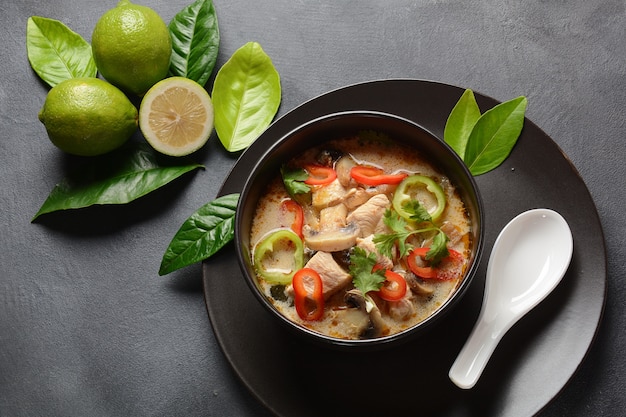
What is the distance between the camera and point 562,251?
97.5 inches

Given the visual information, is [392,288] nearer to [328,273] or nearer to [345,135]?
[328,273]

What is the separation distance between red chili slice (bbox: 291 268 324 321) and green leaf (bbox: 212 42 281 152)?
0.73 metres

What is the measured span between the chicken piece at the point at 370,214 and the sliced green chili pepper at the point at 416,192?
59 millimetres

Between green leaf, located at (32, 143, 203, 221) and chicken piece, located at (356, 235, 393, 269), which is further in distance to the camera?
green leaf, located at (32, 143, 203, 221)

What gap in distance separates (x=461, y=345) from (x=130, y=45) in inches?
67.4

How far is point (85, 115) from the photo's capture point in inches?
105

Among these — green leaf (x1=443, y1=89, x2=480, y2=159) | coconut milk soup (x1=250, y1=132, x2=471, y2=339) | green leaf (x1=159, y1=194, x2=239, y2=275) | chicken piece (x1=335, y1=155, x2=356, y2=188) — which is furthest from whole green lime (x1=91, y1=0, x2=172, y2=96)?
green leaf (x1=443, y1=89, x2=480, y2=159)

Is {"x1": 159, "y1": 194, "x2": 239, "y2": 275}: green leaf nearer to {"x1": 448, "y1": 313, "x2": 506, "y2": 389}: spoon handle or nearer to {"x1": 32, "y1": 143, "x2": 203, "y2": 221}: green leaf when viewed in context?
{"x1": 32, "y1": 143, "x2": 203, "y2": 221}: green leaf

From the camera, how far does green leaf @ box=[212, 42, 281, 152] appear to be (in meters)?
2.85

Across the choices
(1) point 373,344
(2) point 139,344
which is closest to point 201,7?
(2) point 139,344

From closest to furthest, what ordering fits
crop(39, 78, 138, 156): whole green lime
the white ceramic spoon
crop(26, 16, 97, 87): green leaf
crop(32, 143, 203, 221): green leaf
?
1. the white ceramic spoon
2. crop(39, 78, 138, 156): whole green lime
3. crop(32, 143, 203, 221): green leaf
4. crop(26, 16, 97, 87): green leaf

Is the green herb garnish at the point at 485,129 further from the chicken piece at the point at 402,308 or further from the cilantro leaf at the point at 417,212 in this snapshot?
the chicken piece at the point at 402,308

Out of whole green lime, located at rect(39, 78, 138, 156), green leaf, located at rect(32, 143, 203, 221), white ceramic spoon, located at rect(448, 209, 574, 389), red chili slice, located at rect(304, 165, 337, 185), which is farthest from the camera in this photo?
green leaf, located at rect(32, 143, 203, 221)

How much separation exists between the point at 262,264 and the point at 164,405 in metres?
0.78
